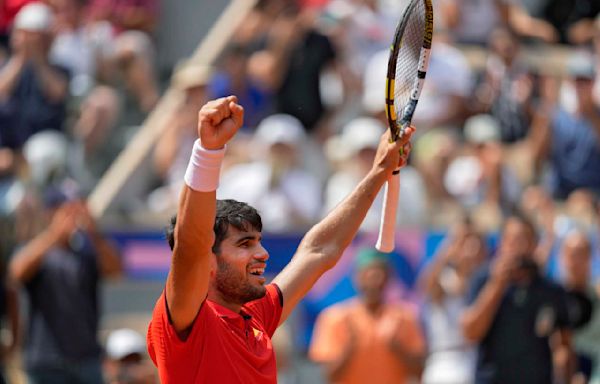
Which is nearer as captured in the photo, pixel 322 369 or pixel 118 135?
pixel 322 369

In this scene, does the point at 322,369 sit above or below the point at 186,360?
below

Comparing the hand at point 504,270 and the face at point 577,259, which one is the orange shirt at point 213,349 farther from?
the face at point 577,259

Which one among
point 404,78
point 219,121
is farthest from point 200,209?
point 404,78

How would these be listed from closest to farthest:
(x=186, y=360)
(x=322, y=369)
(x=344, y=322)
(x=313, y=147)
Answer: (x=186, y=360) < (x=344, y=322) < (x=322, y=369) < (x=313, y=147)

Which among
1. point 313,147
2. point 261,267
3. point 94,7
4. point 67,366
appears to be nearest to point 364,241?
point 313,147

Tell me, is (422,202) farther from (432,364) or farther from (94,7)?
(94,7)

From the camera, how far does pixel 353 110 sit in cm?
1199

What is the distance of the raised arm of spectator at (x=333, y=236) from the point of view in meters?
5.48

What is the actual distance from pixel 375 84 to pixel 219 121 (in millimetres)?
7543

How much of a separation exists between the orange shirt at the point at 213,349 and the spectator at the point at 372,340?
4.25 m

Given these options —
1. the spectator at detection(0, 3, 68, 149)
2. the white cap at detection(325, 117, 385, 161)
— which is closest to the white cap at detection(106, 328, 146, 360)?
the white cap at detection(325, 117, 385, 161)

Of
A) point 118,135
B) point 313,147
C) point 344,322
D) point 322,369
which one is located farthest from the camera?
point 118,135

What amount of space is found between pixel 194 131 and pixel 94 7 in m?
2.57

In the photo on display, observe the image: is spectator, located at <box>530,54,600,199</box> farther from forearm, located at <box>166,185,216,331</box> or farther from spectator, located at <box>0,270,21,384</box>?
forearm, located at <box>166,185,216,331</box>
